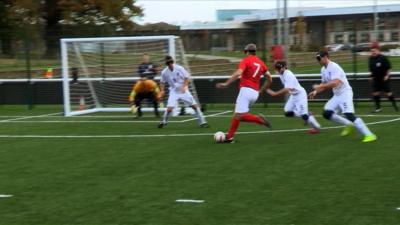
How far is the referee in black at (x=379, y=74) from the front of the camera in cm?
1888

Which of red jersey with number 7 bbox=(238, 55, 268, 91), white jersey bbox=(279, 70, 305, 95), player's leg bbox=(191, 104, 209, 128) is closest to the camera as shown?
red jersey with number 7 bbox=(238, 55, 268, 91)

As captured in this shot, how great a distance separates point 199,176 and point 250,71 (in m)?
3.83

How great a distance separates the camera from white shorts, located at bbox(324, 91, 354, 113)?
1255 cm

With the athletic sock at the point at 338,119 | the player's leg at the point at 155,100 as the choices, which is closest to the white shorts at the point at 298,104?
the athletic sock at the point at 338,119

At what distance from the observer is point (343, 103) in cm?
1262

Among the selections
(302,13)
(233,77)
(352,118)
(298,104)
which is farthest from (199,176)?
(302,13)

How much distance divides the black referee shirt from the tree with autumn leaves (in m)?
27.3

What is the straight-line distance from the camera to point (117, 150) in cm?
1242

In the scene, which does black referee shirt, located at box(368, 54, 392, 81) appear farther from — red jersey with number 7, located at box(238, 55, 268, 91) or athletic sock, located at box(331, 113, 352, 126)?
red jersey with number 7, located at box(238, 55, 268, 91)

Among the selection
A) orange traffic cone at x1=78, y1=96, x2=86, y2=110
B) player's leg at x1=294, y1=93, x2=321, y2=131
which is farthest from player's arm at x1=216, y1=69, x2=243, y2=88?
orange traffic cone at x1=78, y1=96, x2=86, y2=110

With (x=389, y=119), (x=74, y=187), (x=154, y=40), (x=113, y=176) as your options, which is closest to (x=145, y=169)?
(x=113, y=176)

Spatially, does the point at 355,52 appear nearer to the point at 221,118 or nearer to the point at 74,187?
the point at 221,118

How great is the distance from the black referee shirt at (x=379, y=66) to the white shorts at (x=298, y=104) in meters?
5.02

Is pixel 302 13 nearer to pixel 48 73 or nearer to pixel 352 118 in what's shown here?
pixel 48 73
